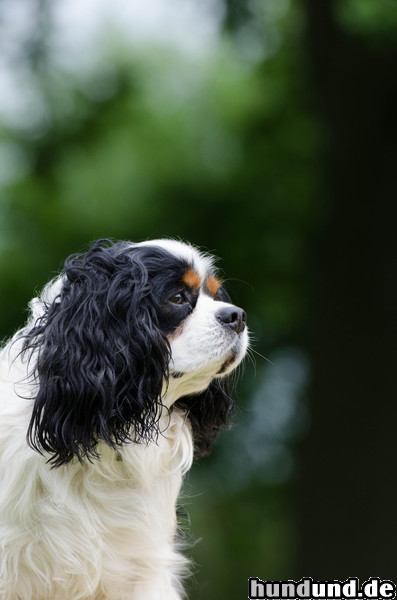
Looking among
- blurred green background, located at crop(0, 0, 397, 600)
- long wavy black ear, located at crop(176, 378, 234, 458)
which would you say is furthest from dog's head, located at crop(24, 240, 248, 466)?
blurred green background, located at crop(0, 0, 397, 600)

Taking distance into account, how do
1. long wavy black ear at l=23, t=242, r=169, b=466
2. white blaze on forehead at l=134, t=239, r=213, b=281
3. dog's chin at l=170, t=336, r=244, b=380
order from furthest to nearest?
white blaze on forehead at l=134, t=239, r=213, b=281 → dog's chin at l=170, t=336, r=244, b=380 → long wavy black ear at l=23, t=242, r=169, b=466

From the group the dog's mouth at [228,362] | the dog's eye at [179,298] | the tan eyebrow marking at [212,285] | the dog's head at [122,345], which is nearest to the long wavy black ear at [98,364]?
the dog's head at [122,345]

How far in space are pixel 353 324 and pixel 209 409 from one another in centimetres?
525

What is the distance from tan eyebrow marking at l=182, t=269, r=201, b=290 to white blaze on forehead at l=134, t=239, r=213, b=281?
0.04 metres

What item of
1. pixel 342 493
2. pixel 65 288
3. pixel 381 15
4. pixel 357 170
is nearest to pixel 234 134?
pixel 357 170

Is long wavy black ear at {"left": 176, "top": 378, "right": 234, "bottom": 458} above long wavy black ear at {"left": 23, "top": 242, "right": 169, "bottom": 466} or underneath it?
underneath

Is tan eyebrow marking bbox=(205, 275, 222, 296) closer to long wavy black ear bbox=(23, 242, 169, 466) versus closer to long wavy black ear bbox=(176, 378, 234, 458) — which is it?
long wavy black ear bbox=(23, 242, 169, 466)

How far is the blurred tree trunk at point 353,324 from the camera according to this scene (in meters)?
9.38

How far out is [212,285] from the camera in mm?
4410

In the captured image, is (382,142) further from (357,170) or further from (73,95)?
(73,95)

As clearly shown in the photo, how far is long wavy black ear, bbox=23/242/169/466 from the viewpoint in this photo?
3.97 m

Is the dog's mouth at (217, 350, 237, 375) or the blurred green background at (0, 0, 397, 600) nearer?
the dog's mouth at (217, 350, 237, 375)

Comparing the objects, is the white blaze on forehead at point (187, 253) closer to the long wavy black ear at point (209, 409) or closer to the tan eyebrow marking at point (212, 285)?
the tan eyebrow marking at point (212, 285)

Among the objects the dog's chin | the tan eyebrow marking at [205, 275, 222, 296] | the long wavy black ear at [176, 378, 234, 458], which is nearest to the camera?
the dog's chin
